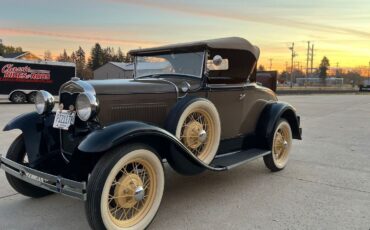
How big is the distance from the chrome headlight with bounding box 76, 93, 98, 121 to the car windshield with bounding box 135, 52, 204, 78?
5.57 ft

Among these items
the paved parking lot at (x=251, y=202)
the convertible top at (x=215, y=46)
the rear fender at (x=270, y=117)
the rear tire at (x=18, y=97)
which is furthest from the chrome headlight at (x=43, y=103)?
the rear tire at (x=18, y=97)

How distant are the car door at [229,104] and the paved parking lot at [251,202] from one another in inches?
29.8

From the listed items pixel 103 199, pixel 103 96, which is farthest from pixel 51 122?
pixel 103 199

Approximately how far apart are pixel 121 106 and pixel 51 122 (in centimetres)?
97

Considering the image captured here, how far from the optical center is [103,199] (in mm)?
3410

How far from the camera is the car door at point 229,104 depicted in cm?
523

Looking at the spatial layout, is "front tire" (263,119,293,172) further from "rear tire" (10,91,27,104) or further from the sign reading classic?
the sign reading classic

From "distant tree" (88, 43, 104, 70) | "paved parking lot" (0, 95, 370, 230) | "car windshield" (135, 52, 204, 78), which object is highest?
"distant tree" (88, 43, 104, 70)

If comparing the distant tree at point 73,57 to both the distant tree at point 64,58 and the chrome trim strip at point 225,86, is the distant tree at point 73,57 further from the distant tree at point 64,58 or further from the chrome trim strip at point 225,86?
the chrome trim strip at point 225,86

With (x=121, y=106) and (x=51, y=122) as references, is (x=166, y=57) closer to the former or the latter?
(x=121, y=106)

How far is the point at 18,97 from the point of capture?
23.3 meters

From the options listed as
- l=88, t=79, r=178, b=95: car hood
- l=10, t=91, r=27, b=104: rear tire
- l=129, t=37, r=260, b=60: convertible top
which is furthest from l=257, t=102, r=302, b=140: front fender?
l=10, t=91, r=27, b=104: rear tire

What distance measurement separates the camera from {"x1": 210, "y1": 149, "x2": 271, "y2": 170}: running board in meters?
4.94

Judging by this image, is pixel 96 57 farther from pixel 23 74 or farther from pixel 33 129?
pixel 33 129
